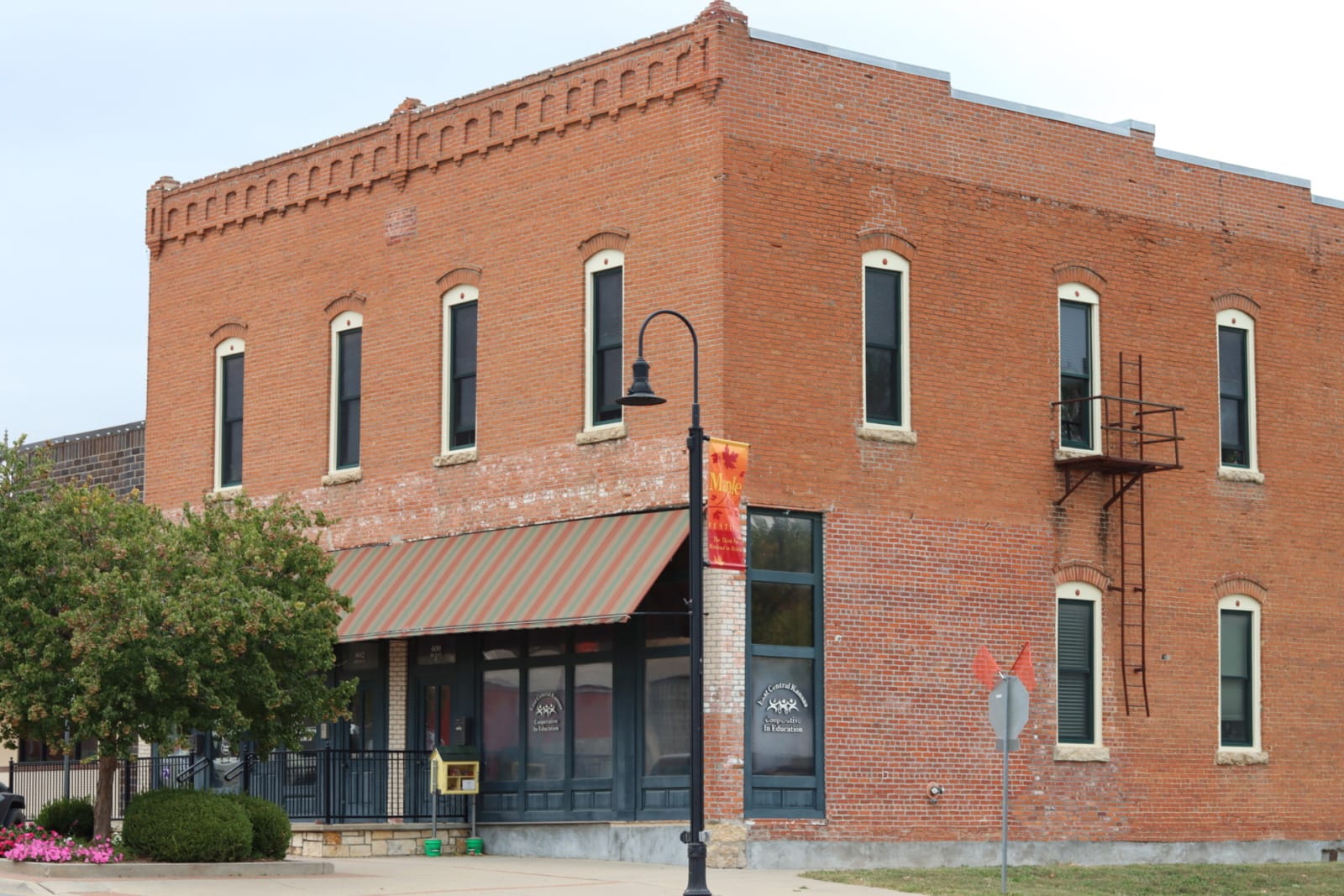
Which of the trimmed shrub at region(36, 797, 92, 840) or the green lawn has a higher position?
the trimmed shrub at region(36, 797, 92, 840)

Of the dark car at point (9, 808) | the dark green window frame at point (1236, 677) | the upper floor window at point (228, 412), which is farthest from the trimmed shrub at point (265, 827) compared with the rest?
the dark green window frame at point (1236, 677)

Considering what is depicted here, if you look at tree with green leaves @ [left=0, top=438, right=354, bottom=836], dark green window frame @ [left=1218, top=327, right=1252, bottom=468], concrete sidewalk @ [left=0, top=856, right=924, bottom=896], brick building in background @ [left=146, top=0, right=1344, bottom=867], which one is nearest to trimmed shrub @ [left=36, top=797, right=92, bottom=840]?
concrete sidewalk @ [left=0, top=856, right=924, bottom=896]

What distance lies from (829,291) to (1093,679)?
22.3 ft

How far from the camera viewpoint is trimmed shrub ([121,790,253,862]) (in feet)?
77.6

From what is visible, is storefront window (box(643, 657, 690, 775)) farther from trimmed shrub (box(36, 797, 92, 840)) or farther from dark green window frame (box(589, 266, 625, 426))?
trimmed shrub (box(36, 797, 92, 840))

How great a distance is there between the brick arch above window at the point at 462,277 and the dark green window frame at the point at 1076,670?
377 inches

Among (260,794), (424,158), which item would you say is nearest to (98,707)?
(260,794)

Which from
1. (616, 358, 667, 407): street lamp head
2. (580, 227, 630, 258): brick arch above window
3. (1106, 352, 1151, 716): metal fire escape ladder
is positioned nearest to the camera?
(616, 358, 667, 407): street lamp head

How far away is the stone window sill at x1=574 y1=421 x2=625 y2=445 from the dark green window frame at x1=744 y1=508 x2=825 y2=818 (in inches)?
94.4

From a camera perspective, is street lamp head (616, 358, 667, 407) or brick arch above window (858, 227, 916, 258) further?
brick arch above window (858, 227, 916, 258)

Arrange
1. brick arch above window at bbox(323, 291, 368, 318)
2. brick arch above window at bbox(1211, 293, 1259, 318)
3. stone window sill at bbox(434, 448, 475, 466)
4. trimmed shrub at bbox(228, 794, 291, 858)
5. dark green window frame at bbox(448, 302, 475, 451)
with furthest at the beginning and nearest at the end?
1. brick arch above window at bbox(323, 291, 368, 318)
2. brick arch above window at bbox(1211, 293, 1259, 318)
3. dark green window frame at bbox(448, 302, 475, 451)
4. stone window sill at bbox(434, 448, 475, 466)
5. trimmed shrub at bbox(228, 794, 291, 858)

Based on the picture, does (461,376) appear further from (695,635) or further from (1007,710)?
(1007,710)

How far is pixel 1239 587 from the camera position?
102 ft

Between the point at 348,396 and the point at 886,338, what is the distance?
9.26 meters
